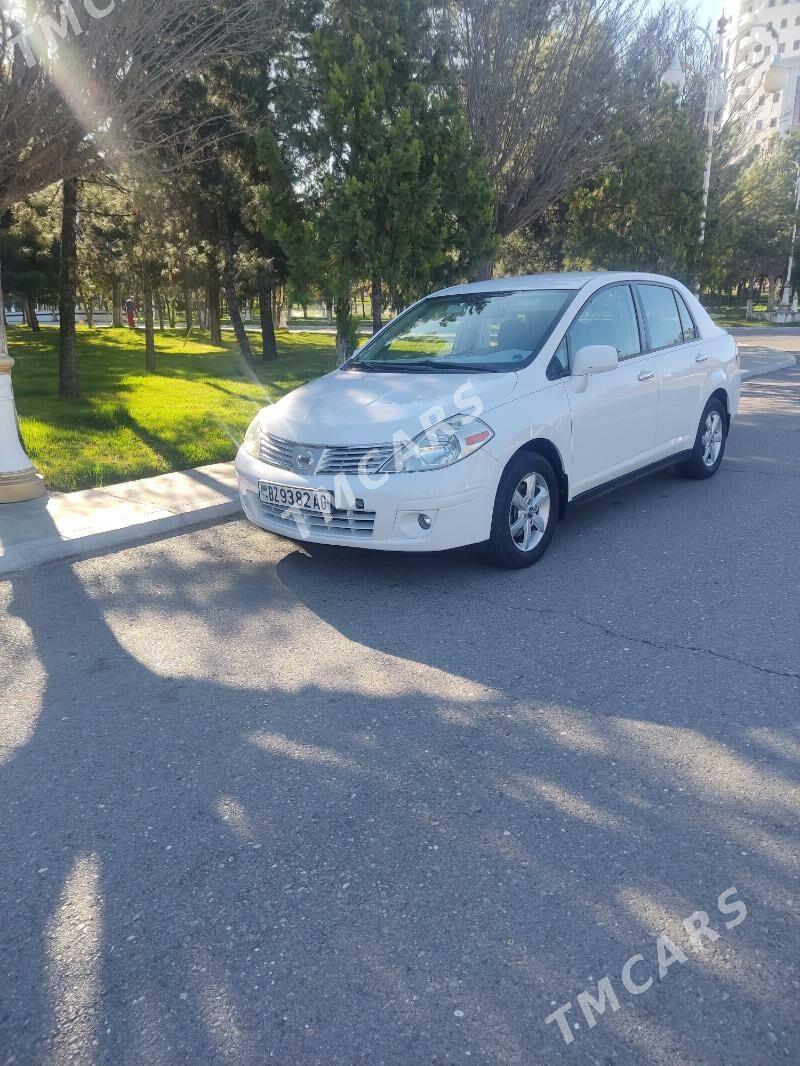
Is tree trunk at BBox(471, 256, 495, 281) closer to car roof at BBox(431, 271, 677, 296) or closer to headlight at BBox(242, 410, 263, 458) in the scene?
car roof at BBox(431, 271, 677, 296)

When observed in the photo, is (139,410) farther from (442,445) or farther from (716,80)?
(716,80)

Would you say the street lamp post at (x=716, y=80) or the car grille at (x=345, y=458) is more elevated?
the street lamp post at (x=716, y=80)

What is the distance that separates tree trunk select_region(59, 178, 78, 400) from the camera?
39.5ft

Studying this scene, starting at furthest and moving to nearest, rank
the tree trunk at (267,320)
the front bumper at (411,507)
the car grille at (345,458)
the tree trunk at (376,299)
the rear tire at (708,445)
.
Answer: the tree trunk at (267,320) < the tree trunk at (376,299) < the rear tire at (708,445) < the car grille at (345,458) < the front bumper at (411,507)

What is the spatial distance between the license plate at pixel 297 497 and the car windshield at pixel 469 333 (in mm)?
1326

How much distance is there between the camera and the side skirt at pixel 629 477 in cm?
568

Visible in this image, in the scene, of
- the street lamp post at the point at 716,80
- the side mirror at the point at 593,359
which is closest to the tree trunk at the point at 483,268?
the street lamp post at the point at 716,80

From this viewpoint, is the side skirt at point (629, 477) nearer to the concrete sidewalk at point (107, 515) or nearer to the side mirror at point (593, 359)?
the side mirror at point (593, 359)

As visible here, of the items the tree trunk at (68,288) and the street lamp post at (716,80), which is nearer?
the tree trunk at (68,288)

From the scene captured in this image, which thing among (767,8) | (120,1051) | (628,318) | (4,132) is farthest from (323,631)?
(767,8)

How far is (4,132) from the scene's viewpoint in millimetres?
7598

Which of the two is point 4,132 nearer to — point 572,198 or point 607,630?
point 607,630

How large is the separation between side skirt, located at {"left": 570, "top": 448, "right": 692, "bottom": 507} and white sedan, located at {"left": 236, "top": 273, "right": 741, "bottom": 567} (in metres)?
0.02

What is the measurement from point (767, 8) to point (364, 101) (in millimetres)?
121655
